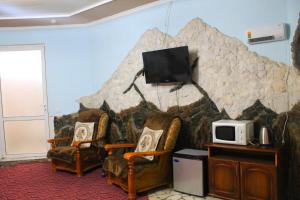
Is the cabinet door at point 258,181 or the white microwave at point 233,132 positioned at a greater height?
the white microwave at point 233,132

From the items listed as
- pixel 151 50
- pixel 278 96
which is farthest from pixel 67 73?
pixel 278 96

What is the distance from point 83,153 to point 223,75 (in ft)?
7.97

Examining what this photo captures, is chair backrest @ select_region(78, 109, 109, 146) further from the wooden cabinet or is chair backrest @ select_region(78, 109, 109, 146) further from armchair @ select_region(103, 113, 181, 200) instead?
the wooden cabinet

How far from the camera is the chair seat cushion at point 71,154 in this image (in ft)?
14.2

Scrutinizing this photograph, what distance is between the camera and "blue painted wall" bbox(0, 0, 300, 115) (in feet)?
11.6

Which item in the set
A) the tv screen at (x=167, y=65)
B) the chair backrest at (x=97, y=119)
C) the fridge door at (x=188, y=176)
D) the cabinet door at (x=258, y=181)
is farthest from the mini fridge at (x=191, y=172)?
the chair backrest at (x=97, y=119)

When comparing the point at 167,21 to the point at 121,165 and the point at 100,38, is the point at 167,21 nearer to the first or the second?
the point at 100,38

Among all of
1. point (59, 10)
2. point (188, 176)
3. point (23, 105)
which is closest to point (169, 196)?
point (188, 176)

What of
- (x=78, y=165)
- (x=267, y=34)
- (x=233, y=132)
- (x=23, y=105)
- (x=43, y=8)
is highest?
(x=43, y=8)

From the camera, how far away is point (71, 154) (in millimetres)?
4309

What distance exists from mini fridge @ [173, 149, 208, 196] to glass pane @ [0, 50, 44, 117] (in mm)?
3251

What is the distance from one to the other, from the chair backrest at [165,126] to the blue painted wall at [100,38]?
1.25 meters

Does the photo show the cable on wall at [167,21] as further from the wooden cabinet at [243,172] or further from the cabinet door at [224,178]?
the cabinet door at [224,178]

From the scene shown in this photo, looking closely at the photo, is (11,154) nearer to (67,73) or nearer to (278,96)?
(67,73)
